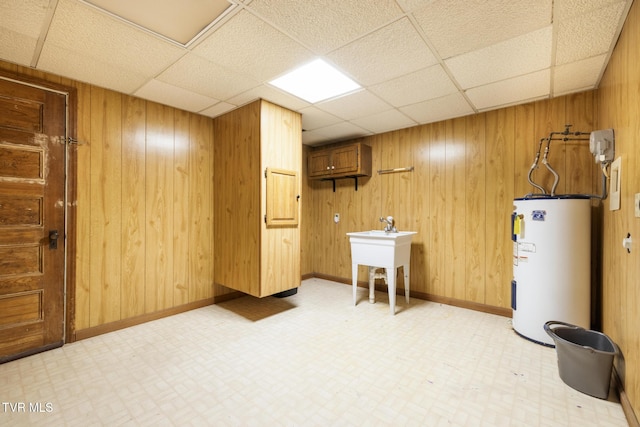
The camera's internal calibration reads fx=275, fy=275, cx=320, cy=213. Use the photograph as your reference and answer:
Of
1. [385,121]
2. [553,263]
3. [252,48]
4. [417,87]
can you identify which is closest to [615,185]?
[553,263]

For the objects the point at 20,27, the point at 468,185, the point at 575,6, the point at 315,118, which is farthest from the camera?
the point at 315,118

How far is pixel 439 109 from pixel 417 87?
740 mm

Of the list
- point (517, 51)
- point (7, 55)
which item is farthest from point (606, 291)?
point (7, 55)

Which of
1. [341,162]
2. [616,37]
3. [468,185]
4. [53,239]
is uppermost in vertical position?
[616,37]

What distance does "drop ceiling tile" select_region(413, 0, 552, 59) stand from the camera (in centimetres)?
164

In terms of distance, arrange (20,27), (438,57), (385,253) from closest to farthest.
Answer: (20,27) < (438,57) < (385,253)

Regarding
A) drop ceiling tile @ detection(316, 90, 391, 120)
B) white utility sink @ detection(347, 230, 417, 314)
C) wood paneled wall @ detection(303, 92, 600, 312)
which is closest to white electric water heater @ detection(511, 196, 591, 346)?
wood paneled wall @ detection(303, 92, 600, 312)

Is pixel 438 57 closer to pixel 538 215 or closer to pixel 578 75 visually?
pixel 578 75

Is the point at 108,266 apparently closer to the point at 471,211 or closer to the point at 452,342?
the point at 452,342

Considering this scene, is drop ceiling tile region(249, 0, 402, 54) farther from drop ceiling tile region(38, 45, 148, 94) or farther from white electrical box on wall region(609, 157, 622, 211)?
white electrical box on wall region(609, 157, 622, 211)

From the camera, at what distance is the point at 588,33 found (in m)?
1.86

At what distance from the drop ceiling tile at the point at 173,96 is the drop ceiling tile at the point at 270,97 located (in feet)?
0.99

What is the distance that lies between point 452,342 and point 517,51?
2.51 meters

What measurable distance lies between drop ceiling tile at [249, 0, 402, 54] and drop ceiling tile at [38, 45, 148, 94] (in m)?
1.56
